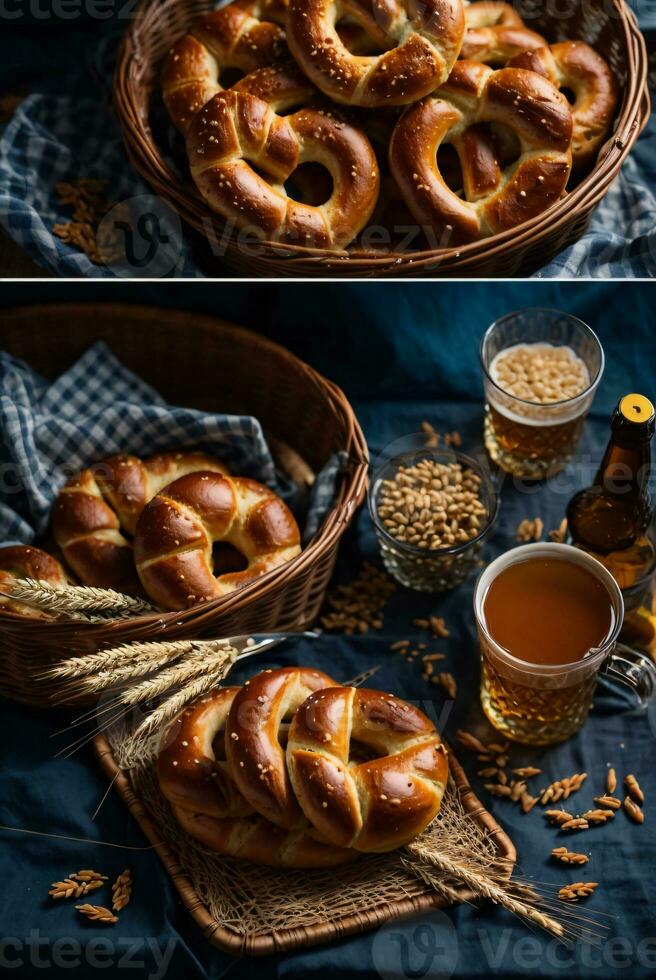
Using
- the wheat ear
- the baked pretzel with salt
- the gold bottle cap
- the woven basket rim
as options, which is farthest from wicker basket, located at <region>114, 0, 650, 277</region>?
the baked pretzel with salt

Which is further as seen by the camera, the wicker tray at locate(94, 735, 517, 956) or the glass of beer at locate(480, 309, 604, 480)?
the glass of beer at locate(480, 309, 604, 480)

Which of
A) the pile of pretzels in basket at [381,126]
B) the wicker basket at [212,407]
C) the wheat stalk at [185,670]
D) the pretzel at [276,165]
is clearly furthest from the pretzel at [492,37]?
the wheat stalk at [185,670]

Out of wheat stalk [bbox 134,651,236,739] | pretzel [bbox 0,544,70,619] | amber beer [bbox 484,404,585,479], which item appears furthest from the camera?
amber beer [bbox 484,404,585,479]

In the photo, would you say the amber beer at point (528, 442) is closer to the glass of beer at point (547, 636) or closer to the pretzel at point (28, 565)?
the glass of beer at point (547, 636)

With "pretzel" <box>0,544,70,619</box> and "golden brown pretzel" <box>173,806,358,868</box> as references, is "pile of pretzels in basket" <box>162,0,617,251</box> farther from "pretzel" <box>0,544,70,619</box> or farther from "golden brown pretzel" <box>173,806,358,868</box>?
"golden brown pretzel" <box>173,806,358,868</box>

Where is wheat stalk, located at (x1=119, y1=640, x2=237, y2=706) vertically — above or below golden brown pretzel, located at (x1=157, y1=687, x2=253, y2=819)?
above

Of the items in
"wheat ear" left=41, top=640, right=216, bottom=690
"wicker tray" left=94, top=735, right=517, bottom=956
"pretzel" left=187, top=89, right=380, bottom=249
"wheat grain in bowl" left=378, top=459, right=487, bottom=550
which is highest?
"pretzel" left=187, top=89, right=380, bottom=249
